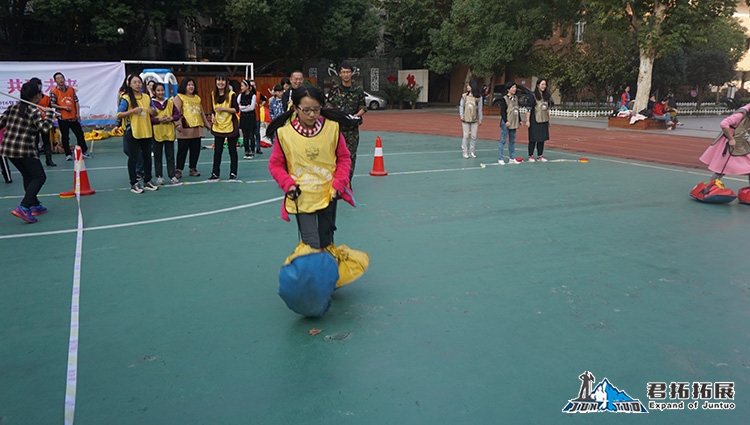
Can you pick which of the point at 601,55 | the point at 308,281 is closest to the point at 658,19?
the point at 601,55

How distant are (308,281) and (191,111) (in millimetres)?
6353

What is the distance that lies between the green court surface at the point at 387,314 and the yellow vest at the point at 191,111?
6.10ft

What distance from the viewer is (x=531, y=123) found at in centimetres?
1184

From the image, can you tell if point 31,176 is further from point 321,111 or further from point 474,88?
point 474,88

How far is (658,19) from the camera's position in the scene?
65.4 feet

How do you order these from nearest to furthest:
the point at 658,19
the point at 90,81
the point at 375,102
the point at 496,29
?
the point at 90,81, the point at 658,19, the point at 496,29, the point at 375,102

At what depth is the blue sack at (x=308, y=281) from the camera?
159 inches

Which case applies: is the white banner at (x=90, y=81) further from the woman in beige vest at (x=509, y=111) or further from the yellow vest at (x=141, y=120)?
the woman in beige vest at (x=509, y=111)

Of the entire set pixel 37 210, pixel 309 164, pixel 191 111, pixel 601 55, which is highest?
pixel 601 55

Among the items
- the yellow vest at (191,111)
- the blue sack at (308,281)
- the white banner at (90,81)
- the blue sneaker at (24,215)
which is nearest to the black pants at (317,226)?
the blue sack at (308,281)

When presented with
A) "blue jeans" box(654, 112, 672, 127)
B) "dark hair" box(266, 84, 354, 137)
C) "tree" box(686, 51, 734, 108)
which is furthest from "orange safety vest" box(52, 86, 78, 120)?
"tree" box(686, 51, 734, 108)

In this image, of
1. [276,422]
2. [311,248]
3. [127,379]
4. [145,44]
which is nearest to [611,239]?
[311,248]

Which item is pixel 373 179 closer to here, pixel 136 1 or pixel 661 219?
pixel 661 219

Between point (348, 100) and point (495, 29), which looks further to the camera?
point (495, 29)
